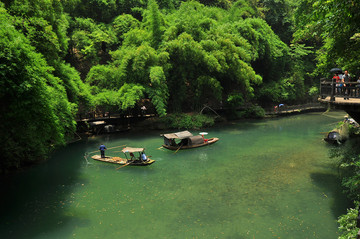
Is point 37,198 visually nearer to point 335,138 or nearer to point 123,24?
point 335,138

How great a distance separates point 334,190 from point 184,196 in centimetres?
810

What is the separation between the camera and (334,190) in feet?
46.5

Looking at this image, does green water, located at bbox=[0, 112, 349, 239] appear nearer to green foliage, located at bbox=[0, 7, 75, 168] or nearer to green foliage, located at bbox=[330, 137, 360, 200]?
green foliage, located at bbox=[330, 137, 360, 200]

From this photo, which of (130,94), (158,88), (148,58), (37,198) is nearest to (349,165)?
(37,198)

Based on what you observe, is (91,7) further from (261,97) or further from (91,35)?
(261,97)

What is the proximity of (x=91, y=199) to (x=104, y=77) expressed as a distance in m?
19.1

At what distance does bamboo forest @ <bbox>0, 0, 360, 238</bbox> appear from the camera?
1198 centimetres

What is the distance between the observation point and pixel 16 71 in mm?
12539

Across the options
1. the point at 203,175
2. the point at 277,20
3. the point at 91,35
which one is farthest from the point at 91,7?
the point at 203,175

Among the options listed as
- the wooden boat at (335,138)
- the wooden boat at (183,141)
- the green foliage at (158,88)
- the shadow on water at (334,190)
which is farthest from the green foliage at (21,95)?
the wooden boat at (335,138)

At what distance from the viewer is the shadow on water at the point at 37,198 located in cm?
1162

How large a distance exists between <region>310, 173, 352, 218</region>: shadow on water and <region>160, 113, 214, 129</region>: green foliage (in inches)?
654

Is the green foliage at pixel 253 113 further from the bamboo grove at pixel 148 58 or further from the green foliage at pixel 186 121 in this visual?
the green foliage at pixel 186 121

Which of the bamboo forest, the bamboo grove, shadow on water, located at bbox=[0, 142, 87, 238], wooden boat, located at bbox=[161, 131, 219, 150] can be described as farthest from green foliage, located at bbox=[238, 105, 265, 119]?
shadow on water, located at bbox=[0, 142, 87, 238]
